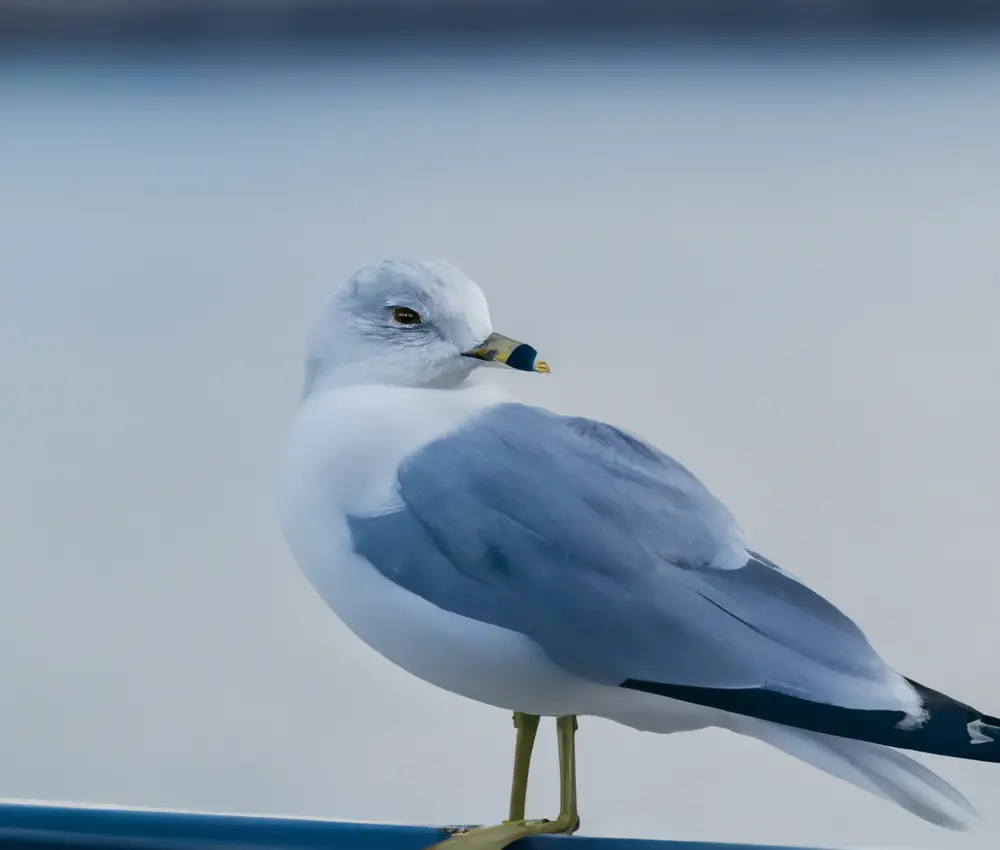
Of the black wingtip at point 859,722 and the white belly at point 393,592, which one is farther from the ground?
the white belly at point 393,592

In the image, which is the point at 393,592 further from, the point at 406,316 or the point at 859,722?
the point at 859,722

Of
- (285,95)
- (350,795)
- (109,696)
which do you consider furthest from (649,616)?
(285,95)

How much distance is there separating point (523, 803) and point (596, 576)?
0.83 ft

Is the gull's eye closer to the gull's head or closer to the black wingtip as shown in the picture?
the gull's head

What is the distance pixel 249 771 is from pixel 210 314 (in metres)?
0.47

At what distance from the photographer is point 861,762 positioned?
70 centimetres

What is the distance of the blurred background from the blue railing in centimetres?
22

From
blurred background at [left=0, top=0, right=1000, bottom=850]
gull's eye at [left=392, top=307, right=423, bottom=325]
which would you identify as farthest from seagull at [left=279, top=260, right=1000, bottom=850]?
blurred background at [left=0, top=0, right=1000, bottom=850]

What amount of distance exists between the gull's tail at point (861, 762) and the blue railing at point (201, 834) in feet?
0.26

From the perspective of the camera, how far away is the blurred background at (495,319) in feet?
3.08

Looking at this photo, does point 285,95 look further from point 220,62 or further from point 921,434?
point 921,434

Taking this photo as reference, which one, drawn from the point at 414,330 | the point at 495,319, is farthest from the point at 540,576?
the point at 495,319

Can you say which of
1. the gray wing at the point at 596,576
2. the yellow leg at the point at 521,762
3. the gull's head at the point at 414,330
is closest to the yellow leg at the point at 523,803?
the yellow leg at the point at 521,762

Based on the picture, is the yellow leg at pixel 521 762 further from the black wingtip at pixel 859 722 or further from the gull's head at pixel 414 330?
the gull's head at pixel 414 330
